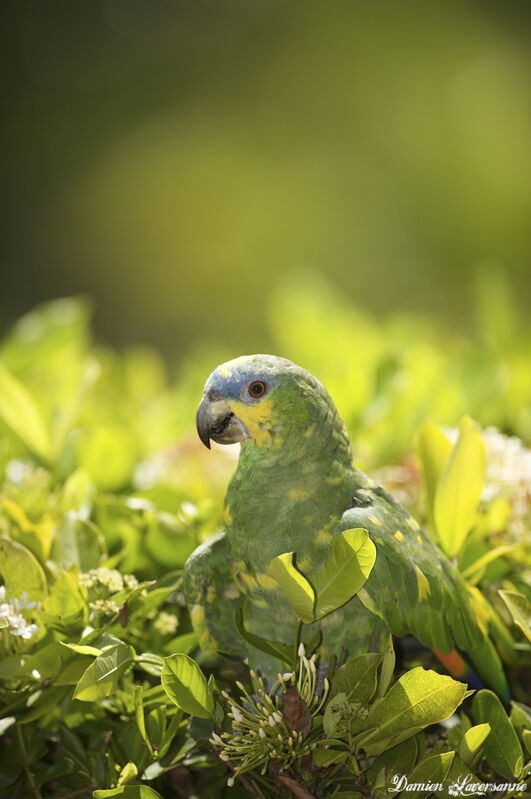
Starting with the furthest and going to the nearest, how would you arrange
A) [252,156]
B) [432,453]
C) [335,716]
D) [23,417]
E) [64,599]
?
[252,156] < [23,417] < [432,453] < [64,599] < [335,716]

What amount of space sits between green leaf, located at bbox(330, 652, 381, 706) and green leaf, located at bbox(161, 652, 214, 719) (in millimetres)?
119

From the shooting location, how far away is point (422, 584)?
0.67m

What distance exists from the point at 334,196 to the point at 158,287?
58.7 inches

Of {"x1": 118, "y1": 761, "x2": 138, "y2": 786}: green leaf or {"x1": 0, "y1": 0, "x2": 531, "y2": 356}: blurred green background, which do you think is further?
{"x1": 0, "y1": 0, "x2": 531, "y2": 356}: blurred green background

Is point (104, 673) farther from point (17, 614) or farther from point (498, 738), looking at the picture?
point (498, 738)

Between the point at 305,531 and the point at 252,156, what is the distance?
4.98 m

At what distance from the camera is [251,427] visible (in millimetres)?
688

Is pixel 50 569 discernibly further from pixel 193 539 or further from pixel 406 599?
pixel 406 599

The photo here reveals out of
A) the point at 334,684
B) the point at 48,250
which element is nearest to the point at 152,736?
the point at 334,684

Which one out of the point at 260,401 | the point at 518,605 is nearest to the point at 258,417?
the point at 260,401

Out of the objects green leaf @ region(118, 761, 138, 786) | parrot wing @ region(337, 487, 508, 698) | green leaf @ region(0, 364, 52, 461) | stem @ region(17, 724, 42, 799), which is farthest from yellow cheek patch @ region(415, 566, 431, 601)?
green leaf @ region(0, 364, 52, 461)

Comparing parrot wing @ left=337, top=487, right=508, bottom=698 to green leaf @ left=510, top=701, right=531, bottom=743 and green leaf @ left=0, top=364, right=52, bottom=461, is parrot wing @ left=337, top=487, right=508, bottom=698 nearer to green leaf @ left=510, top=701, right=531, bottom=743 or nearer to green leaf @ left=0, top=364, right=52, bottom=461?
green leaf @ left=510, top=701, right=531, bottom=743

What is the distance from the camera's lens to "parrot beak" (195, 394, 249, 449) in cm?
68

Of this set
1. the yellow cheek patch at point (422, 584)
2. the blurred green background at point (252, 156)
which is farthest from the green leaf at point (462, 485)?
the blurred green background at point (252, 156)
